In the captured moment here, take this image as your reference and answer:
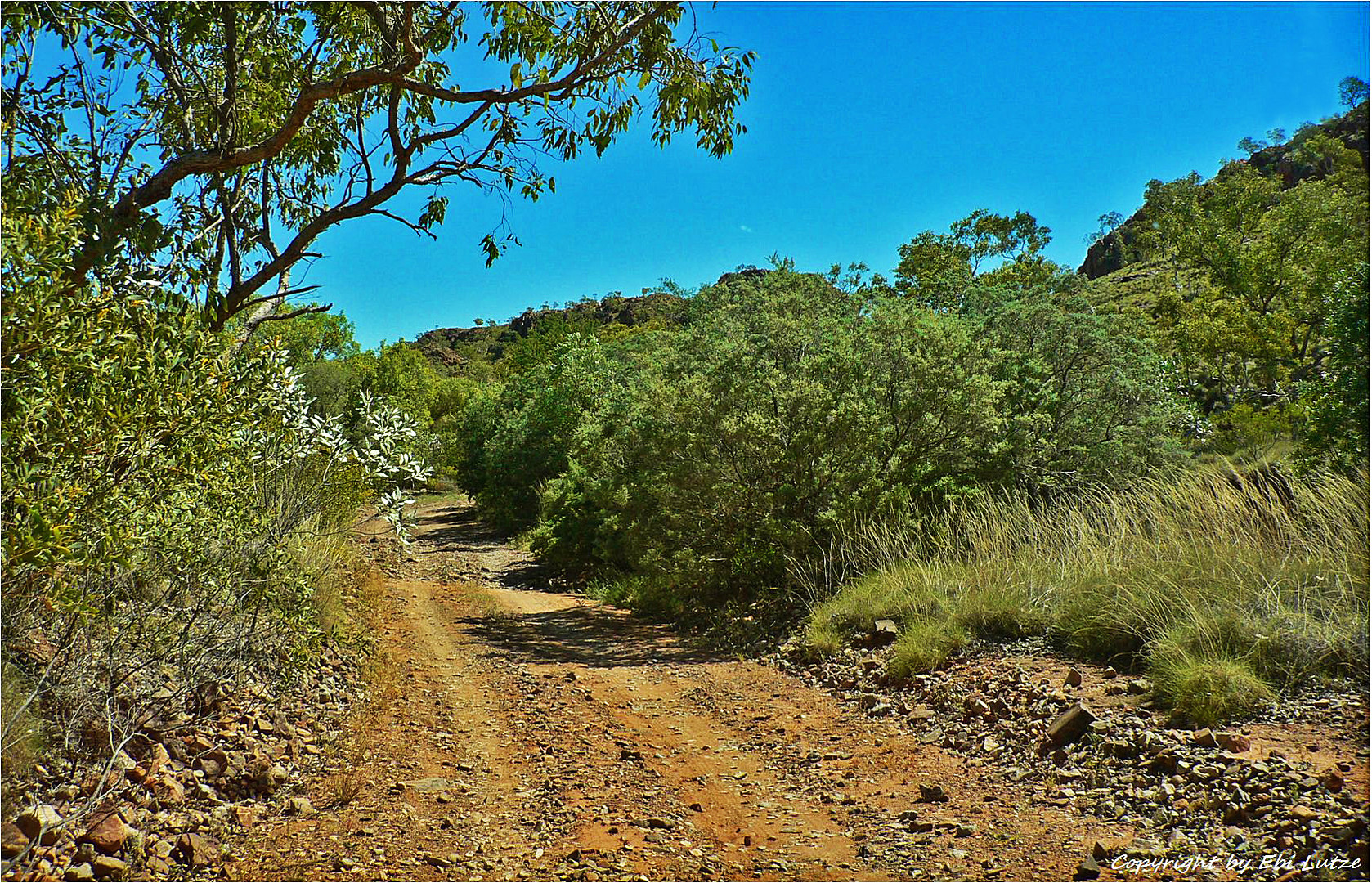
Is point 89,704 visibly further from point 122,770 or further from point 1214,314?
point 1214,314

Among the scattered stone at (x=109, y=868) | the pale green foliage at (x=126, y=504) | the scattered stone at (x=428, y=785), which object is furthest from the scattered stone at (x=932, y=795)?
the pale green foliage at (x=126, y=504)

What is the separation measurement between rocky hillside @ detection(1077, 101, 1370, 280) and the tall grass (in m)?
37.0

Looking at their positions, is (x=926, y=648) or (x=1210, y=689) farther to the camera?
(x=926, y=648)

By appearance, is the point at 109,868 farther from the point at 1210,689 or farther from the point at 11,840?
the point at 1210,689

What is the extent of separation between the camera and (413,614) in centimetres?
1224

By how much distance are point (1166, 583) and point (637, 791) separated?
3.91 metres

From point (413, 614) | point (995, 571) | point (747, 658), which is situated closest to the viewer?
point (995, 571)

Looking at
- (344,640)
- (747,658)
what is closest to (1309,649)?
(747,658)

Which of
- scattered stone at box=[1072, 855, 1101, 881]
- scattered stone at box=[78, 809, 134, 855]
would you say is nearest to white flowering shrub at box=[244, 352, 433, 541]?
scattered stone at box=[78, 809, 134, 855]

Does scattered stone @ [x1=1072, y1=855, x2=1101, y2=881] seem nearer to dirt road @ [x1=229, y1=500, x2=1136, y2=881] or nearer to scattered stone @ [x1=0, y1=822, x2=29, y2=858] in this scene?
dirt road @ [x1=229, y1=500, x2=1136, y2=881]

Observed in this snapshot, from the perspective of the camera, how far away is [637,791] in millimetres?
5238

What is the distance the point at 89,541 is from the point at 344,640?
205 inches

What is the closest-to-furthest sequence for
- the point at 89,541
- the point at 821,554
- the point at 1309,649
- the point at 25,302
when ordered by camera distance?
1. the point at 25,302
2. the point at 89,541
3. the point at 1309,649
4. the point at 821,554

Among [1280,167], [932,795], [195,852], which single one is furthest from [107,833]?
[1280,167]
